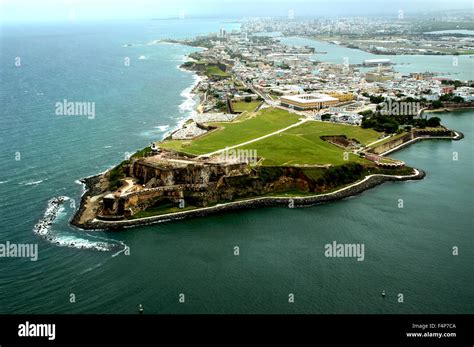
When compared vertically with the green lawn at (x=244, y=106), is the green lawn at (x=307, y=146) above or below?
below

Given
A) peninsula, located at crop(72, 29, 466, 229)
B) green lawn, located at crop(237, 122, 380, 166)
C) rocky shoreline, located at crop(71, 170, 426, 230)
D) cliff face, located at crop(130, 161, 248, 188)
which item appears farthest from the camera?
green lawn, located at crop(237, 122, 380, 166)

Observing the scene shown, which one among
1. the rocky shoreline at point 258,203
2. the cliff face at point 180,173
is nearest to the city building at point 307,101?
the rocky shoreline at point 258,203

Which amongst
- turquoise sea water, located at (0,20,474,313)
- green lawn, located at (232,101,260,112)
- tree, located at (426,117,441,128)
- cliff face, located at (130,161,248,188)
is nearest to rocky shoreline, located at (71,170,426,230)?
turquoise sea water, located at (0,20,474,313)

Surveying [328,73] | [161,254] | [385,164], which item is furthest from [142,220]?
[328,73]

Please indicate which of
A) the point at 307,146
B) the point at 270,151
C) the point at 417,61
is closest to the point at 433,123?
the point at 307,146

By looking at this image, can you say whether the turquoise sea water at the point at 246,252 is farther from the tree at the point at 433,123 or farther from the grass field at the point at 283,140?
the tree at the point at 433,123

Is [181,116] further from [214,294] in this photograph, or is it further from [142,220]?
[214,294]

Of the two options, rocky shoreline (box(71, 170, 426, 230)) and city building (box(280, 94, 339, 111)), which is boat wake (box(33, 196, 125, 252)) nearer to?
rocky shoreline (box(71, 170, 426, 230))
